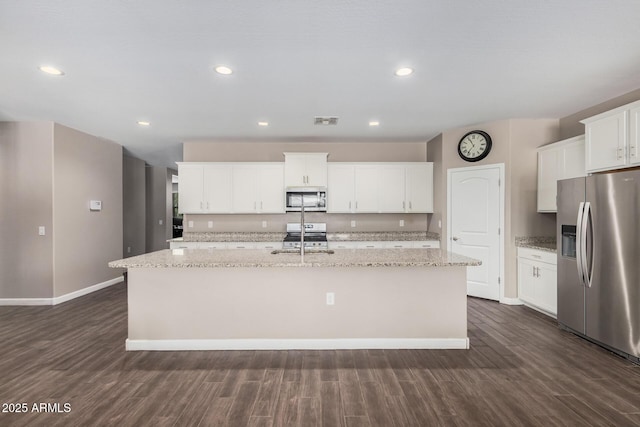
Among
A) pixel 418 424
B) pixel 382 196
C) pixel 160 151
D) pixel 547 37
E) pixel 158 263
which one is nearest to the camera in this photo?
pixel 418 424

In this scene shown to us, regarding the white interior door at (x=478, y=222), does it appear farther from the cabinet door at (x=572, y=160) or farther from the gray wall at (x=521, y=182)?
the cabinet door at (x=572, y=160)

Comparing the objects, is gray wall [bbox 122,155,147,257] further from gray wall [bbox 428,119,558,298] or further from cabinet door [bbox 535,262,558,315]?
cabinet door [bbox 535,262,558,315]

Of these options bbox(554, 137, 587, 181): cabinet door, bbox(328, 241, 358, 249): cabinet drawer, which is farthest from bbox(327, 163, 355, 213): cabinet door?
bbox(554, 137, 587, 181): cabinet door

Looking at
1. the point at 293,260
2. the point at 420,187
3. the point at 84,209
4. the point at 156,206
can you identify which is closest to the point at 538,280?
the point at 420,187

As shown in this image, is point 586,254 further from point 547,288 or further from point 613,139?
point 613,139

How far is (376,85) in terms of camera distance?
3137 mm

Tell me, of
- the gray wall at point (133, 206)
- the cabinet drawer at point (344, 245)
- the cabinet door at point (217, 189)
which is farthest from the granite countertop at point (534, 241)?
the gray wall at point (133, 206)

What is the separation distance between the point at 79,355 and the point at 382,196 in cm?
452

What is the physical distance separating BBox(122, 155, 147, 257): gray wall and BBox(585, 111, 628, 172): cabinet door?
8.11m

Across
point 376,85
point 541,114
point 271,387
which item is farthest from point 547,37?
point 271,387

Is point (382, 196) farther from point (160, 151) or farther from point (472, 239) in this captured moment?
point (160, 151)

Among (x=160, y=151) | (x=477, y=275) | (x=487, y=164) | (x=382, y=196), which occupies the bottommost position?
(x=477, y=275)

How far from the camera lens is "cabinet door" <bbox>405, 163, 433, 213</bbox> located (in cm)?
540

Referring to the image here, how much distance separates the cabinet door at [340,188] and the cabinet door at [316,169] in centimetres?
14
